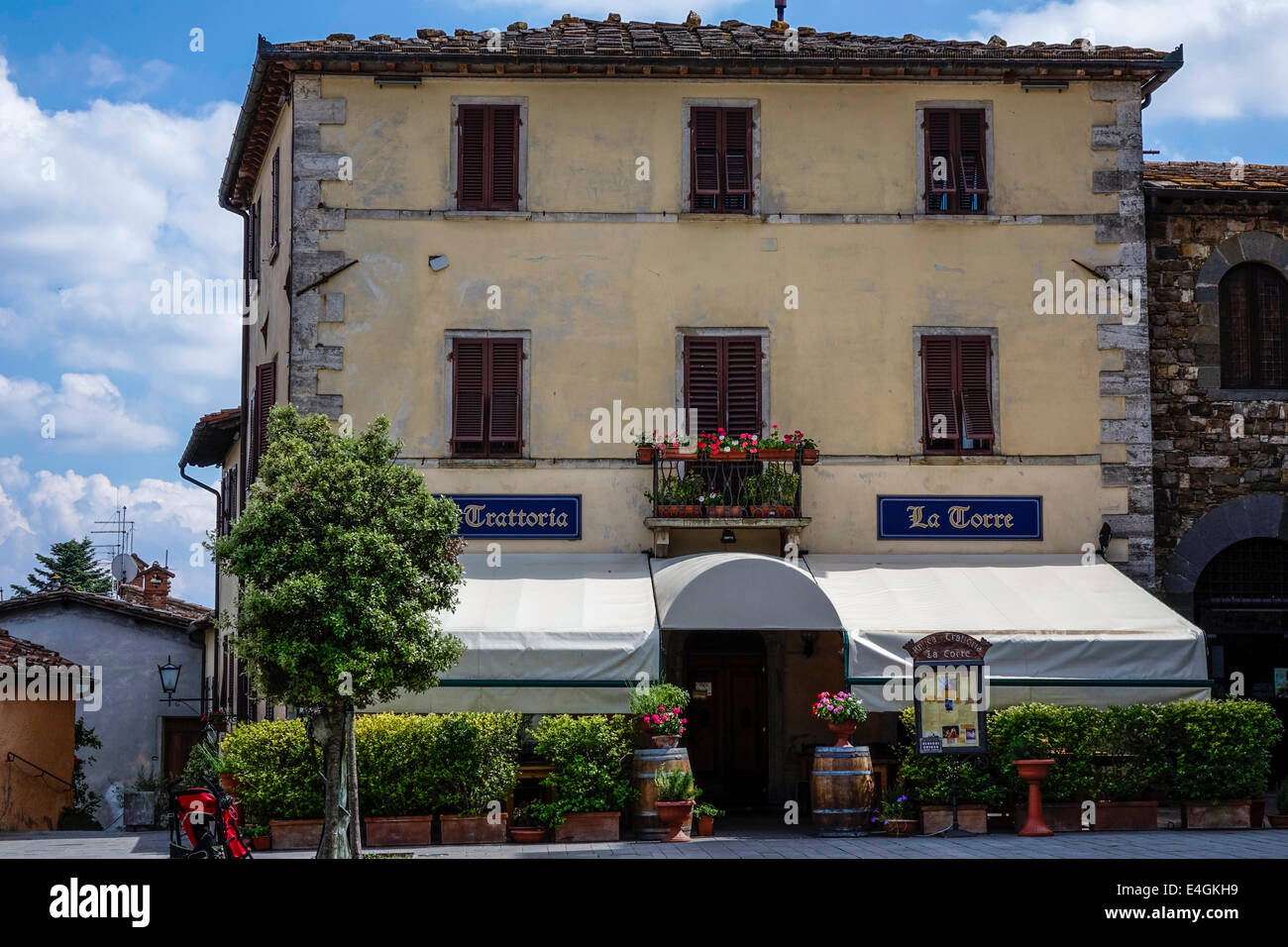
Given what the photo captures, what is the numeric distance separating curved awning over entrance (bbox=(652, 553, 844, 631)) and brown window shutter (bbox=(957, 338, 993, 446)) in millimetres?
3747

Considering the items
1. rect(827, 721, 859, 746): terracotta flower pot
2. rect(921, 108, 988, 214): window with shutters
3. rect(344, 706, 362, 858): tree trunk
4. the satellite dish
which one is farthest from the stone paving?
the satellite dish

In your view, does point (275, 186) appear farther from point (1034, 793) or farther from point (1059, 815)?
point (1059, 815)

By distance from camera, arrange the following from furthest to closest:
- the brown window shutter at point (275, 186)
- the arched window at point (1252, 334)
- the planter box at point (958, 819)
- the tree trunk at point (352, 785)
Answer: the brown window shutter at point (275, 186), the arched window at point (1252, 334), the planter box at point (958, 819), the tree trunk at point (352, 785)

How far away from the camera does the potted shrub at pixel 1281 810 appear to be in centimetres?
1694

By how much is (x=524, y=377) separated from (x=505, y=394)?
317 mm

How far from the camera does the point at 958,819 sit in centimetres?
1620

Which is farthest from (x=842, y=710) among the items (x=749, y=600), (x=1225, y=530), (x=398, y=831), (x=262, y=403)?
(x=262, y=403)

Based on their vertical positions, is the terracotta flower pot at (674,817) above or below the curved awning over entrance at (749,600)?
below

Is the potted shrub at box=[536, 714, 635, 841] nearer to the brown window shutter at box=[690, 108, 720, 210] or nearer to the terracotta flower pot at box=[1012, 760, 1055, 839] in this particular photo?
the terracotta flower pot at box=[1012, 760, 1055, 839]

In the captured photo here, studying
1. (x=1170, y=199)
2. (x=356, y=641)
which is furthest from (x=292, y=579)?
(x=1170, y=199)

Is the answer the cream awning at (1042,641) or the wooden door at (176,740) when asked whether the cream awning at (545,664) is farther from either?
the wooden door at (176,740)

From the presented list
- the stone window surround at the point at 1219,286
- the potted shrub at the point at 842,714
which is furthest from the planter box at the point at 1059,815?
the stone window surround at the point at 1219,286

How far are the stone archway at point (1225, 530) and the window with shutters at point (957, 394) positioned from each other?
2.88 m

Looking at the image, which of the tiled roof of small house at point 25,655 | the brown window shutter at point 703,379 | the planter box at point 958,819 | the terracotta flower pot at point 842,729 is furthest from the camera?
the tiled roof of small house at point 25,655
